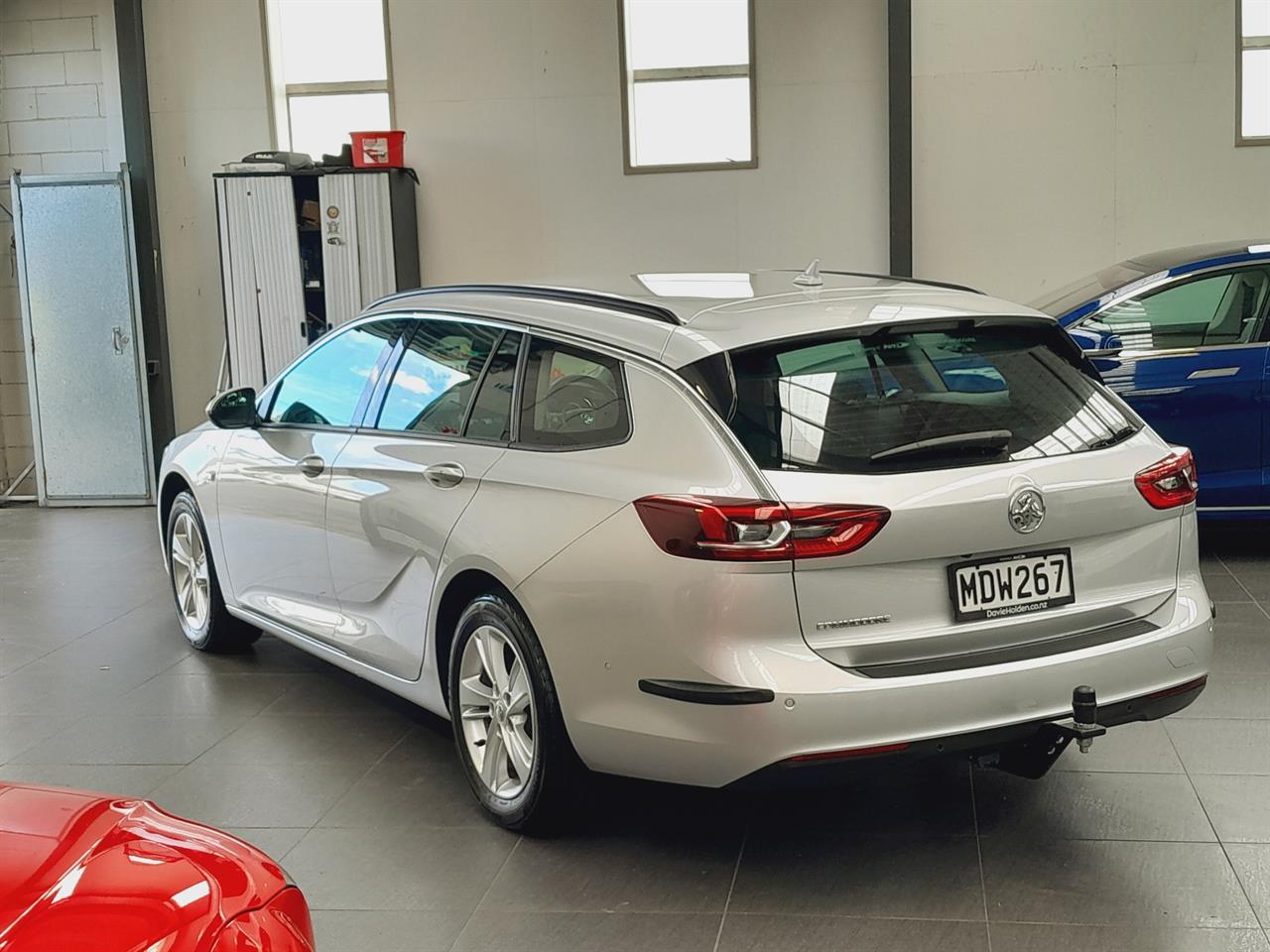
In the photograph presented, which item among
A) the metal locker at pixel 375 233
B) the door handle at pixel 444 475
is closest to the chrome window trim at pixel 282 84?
the metal locker at pixel 375 233

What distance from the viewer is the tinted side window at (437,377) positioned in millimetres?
4156

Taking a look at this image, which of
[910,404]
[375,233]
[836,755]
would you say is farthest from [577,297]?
[375,233]

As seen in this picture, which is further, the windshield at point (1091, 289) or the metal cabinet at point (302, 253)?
the metal cabinet at point (302, 253)

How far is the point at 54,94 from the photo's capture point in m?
10.8

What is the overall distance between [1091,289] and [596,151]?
4.32m

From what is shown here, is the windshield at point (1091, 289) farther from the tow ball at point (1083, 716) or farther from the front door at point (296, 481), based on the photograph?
the tow ball at point (1083, 716)

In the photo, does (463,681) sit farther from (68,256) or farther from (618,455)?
(68,256)

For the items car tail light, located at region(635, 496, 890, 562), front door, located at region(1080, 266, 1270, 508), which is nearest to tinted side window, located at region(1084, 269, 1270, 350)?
front door, located at region(1080, 266, 1270, 508)

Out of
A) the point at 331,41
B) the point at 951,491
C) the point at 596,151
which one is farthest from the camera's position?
the point at 331,41

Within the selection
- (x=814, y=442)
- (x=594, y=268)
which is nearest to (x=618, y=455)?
(x=814, y=442)

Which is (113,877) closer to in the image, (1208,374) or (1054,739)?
(1054,739)

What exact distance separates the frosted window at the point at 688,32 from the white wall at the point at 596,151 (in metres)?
0.24

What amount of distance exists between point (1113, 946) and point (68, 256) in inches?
371

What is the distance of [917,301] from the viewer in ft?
12.2
